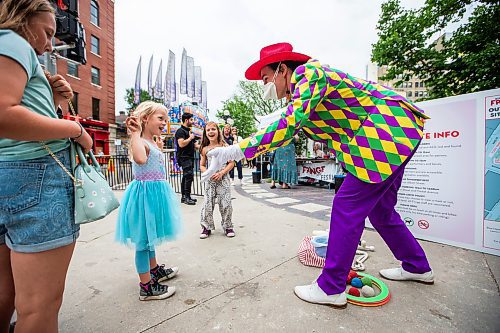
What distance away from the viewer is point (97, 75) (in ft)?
66.7

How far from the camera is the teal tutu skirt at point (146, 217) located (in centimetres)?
183

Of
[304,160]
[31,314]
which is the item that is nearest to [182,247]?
[31,314]

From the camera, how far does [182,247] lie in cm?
287

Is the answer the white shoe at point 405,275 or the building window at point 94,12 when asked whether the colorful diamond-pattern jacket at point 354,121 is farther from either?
the building window at point 94,12

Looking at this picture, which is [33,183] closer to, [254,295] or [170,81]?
[254,295]

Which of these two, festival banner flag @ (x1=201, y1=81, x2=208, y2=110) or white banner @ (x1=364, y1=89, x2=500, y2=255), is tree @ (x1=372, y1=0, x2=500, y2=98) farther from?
festival banner flag @ (x1=201, y1=81, x2=208, y2=110)

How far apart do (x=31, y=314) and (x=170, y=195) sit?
1.18m

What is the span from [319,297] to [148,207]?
139 centimetres

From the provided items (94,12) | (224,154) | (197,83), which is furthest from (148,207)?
(197,83)

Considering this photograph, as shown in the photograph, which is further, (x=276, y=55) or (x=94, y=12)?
(x=94, y=12)

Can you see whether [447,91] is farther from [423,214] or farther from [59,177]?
[59,177]

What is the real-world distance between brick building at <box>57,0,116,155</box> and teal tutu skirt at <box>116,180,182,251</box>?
19673 millimetres

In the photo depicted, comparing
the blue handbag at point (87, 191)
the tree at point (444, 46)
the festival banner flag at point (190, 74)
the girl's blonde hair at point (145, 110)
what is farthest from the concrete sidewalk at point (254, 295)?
the festival banner flag at point (190, 74)

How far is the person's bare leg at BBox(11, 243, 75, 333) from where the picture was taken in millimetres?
952
